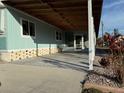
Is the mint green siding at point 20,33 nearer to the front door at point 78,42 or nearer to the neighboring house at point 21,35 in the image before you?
the neighboring house at point 21,35

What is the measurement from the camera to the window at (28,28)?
15764 mm

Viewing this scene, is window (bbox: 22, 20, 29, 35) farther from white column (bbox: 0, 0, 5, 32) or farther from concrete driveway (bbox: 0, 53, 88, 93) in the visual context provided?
concrete driveway (bbox: 0, 53, 88, 93)

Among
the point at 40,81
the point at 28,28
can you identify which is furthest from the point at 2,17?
the point at 40,81

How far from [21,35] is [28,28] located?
1.53 m

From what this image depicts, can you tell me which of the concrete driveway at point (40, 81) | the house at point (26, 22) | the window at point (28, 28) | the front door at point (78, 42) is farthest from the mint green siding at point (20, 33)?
the front door at point (78, 42)

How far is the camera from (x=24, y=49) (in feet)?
51.6

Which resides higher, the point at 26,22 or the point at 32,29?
the point at 26,22

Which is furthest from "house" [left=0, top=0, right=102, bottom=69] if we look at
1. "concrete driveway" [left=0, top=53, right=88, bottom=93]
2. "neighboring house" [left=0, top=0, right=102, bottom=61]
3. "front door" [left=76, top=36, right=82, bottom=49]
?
"front door" [left=76, top=36, right=82, bottom=49]

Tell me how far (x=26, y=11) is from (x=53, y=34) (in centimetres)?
1008

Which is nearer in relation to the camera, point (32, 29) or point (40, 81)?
point (40, 81)

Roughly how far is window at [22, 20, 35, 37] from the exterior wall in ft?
0.94

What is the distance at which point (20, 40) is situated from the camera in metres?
15.0

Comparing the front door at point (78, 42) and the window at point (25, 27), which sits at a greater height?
the window at point (25, 27)

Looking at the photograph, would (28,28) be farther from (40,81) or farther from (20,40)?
(40,81)
